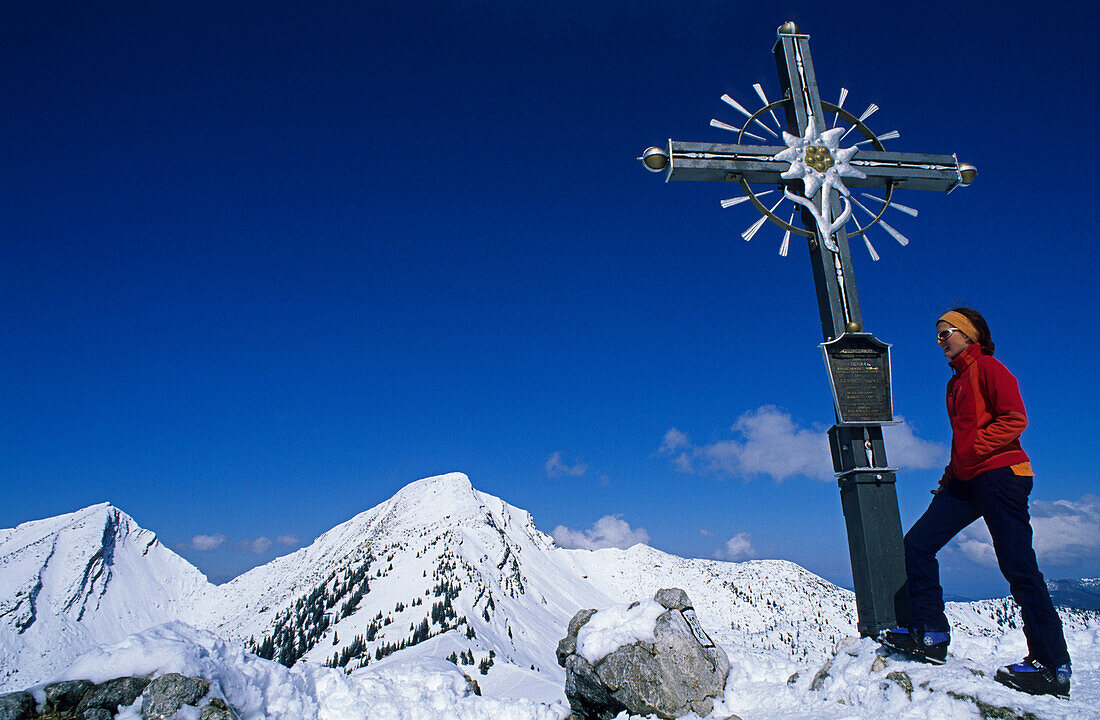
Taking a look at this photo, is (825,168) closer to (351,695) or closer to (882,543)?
(882,543)

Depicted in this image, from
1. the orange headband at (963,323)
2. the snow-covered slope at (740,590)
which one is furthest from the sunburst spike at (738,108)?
Result: the snow-covered slope at (740,590)

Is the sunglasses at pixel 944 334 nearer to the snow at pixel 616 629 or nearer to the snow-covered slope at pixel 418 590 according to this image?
the snow at pixel 616 629

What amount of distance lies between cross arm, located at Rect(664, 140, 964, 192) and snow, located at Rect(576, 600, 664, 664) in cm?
612

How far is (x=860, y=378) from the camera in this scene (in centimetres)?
707

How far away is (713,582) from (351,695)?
70928 millimetres

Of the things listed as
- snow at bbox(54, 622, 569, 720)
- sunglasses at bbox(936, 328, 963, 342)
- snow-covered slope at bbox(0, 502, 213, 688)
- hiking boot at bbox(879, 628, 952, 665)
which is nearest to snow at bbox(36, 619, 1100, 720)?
snow at bbox(54, 622, 569, 720)

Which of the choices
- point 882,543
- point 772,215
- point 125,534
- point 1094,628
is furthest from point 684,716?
point 125,534

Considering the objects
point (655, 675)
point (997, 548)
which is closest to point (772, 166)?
point (997, 548)

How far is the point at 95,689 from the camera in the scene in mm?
4676

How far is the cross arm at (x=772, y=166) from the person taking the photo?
7863 millimetres

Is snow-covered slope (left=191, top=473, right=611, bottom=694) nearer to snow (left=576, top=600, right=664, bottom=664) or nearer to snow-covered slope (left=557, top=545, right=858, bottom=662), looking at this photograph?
snow-covered slope (left=557, top=545, right=858, bottom=662)

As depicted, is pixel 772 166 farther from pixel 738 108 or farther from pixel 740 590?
pixel 740 590

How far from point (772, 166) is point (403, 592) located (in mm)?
41097

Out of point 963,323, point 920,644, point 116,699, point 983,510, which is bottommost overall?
point 116,699
